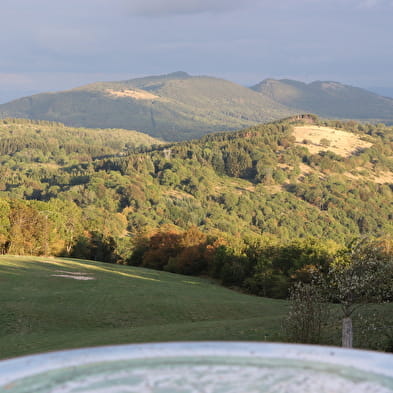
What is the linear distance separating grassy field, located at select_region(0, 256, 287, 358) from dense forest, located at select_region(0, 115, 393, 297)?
18.6 m

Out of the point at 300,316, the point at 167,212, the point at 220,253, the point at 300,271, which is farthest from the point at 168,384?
the point at 167,212

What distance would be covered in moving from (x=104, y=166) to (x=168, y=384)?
7138 inches

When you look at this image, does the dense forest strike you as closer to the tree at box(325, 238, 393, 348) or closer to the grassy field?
the grassy field

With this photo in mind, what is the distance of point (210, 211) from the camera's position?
146750 millimetres

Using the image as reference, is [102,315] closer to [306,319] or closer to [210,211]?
[306,319]

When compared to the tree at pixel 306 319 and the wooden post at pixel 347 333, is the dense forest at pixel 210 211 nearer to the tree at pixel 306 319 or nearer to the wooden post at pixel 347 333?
the tree at pixel 306 319

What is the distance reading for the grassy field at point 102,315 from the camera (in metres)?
17.3

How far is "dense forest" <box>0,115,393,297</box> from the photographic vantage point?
56.6 metres

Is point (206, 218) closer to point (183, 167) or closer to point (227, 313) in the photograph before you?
point (183, 167)

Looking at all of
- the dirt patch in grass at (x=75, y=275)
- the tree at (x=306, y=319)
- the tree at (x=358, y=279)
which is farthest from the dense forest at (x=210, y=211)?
the tree at (x=306, y=319)

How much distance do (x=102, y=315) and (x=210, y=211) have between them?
123502 millimetres

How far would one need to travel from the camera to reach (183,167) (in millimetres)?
178500

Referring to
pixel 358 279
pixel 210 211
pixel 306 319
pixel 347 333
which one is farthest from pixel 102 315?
pixel 210 211

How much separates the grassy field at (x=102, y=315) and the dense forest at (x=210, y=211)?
18.6 m
